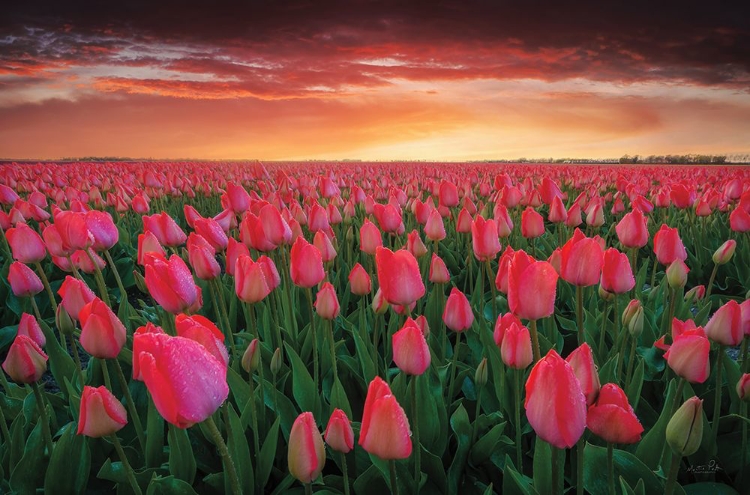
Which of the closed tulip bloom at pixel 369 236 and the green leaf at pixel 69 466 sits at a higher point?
the closed tulip bloom at pixel 369 236

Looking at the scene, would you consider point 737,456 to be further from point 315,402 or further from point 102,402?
point 102,402

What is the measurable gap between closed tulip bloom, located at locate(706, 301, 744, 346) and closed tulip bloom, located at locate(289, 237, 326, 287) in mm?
1391

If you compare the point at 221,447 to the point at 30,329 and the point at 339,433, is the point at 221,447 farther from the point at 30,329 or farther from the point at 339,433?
the point at 30,329

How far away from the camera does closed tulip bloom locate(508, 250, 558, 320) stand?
4.42 ft

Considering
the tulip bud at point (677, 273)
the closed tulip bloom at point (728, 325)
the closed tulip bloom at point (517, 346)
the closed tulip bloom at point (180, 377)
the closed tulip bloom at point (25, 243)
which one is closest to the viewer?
the closed tulip bloom at point (180, 377)

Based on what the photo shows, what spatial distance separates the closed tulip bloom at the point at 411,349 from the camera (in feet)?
4.36

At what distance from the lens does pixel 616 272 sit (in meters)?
1.86

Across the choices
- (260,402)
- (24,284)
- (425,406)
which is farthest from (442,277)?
(24,284)

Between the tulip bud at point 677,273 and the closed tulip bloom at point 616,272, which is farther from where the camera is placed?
the tulip bud at point 677,273

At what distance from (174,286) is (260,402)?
781 mm

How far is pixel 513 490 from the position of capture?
160cm

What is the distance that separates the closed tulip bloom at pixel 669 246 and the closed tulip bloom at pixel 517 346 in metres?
1.31

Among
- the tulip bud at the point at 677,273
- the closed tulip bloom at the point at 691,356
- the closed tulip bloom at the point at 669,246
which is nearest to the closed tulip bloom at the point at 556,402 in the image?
the closed tulip bloom at the point at 691,356

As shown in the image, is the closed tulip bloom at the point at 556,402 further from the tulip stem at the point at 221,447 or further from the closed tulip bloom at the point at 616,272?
the closed tulip bloom at the point at 616,272
